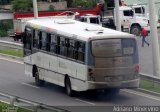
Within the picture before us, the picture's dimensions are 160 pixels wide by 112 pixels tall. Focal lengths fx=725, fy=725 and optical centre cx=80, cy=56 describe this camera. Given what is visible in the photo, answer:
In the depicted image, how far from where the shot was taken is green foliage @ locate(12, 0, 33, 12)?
65188 mm

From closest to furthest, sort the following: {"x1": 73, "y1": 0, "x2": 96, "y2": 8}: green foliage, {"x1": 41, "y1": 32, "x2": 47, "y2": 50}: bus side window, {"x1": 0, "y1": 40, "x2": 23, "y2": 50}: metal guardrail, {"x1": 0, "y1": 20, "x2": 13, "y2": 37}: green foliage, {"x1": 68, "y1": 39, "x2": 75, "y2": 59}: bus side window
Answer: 1. {"x1": 68, "y1": 39, "x2": 75, "y2": 59}: bus side window
2. {"x1": 41, "y1": 32, "x2": 47, "y2": 50}: bus side window
3. {"x1": 0, "y1": 40, "x2": 23, "y2": 50}: metal guardrail
4. {"x1": 0, "y1": 20, "x2": 13, "y2": 37}: green foliage
5. {"x1": 73, "y1": 0, "x2": 96, "y2": 8}: green foliage

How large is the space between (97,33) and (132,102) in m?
2.72

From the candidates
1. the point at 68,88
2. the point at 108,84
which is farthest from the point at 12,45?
the point at 108,84

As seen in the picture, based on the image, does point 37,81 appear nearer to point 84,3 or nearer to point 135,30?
point 135,30

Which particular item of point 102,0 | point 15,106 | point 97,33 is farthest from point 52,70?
point 102,0

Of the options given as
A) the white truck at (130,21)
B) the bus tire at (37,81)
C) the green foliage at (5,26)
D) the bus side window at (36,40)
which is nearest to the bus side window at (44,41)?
the bus side window at (36,40)

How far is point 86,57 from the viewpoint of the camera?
24656 mm

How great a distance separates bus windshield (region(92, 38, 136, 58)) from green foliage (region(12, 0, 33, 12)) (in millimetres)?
40767

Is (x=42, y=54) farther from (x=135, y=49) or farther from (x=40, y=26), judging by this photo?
(x=135, y=49)

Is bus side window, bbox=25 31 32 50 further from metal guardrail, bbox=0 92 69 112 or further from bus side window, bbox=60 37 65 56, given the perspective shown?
metal guardrail, bbox=0 92 69 112

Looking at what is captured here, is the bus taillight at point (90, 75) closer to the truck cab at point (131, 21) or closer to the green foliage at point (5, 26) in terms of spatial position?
the truck cab at point (131, 21)

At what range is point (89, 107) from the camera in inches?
906

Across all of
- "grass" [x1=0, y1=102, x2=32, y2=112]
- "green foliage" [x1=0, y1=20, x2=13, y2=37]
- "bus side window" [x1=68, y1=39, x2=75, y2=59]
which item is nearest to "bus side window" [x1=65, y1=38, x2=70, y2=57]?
"bus side window" [x1=68, y1=39, x2=75, y2=59]

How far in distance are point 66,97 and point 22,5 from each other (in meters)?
40.2
